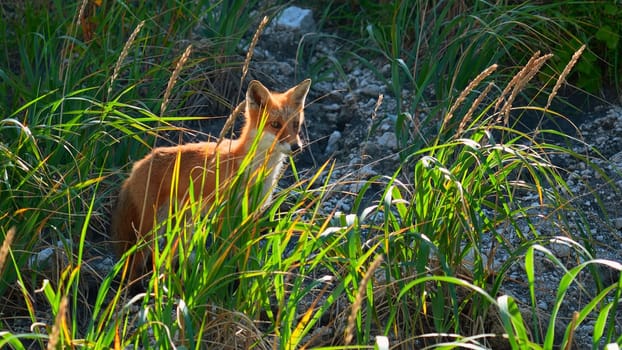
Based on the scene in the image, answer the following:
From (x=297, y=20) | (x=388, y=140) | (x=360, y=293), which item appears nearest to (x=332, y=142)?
(x=388, y=140)

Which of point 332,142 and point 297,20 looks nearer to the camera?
point 332,142

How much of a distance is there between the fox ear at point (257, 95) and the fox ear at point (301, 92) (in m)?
0.16

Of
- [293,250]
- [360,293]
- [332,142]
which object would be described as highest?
[360,293]

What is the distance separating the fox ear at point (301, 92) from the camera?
5.82m

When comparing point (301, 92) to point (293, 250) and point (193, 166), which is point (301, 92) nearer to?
point (193, 166)

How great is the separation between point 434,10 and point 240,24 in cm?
138

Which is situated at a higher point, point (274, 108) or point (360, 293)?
point (360, 293)

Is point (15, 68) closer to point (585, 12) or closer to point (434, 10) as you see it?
point (434, 10)

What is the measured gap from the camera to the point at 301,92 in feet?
19.2

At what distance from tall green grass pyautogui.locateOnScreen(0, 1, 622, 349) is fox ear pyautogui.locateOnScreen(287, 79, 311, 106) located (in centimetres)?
55

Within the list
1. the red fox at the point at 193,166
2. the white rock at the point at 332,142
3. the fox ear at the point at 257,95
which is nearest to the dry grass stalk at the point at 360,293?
the red fox at the point at 193,166

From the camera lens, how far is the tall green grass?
11.5 feet

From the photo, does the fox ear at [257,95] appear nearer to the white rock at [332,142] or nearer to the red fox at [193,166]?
the red fox at [193,166]

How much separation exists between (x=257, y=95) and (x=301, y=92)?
10.5 inches
